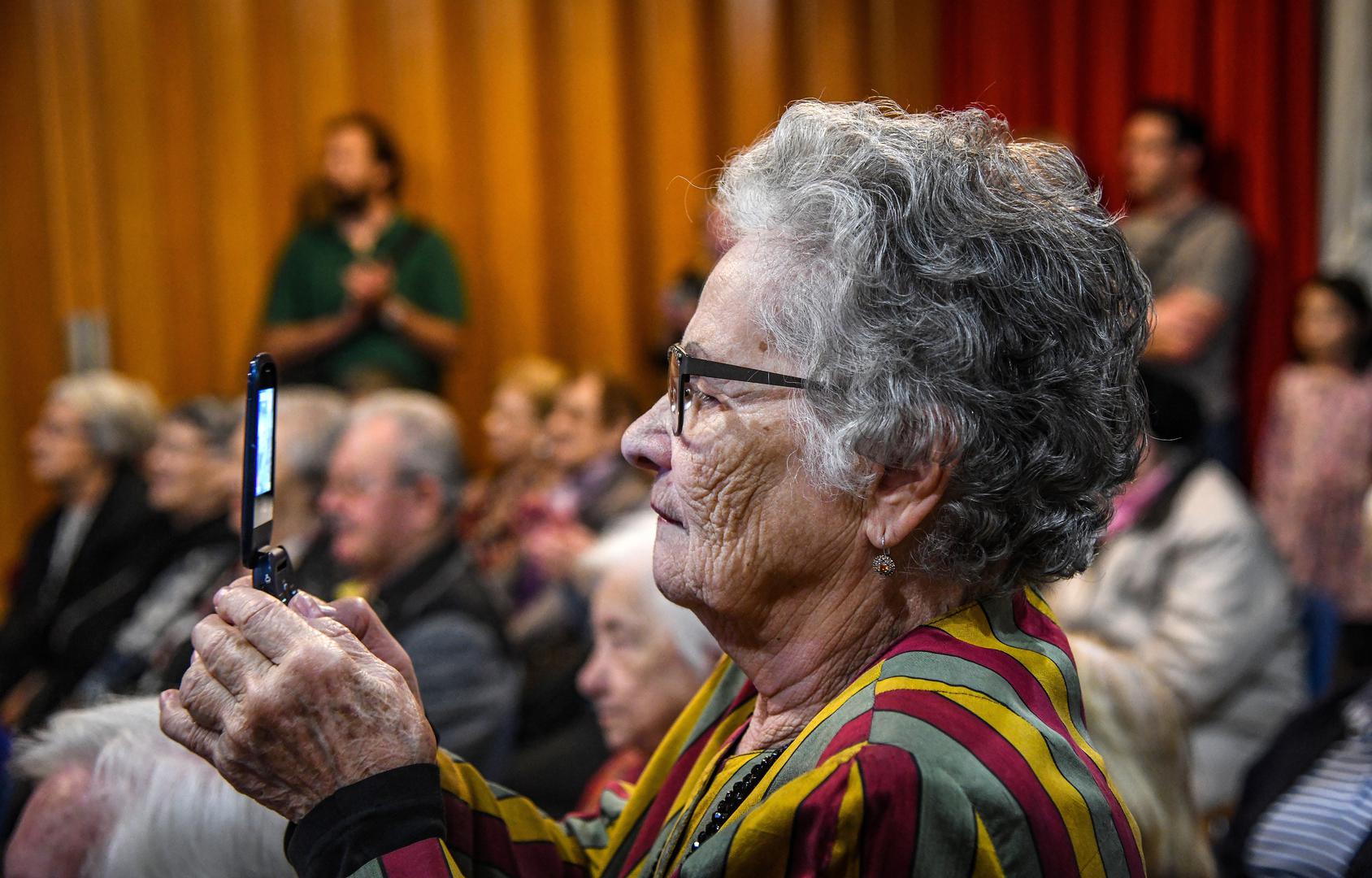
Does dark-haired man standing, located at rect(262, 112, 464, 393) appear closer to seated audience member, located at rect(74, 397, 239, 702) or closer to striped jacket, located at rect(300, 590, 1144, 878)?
seated audience member, located at rect(74, 397, 239, 702)

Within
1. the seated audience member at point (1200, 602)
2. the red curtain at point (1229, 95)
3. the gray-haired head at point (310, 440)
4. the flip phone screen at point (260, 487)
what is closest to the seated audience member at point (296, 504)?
the gray-haired head at point (310, 440)

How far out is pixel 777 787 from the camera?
3.20 feet

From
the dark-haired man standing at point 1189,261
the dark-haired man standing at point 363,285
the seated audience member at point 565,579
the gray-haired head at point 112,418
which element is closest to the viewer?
the seated audience member at point 565,579

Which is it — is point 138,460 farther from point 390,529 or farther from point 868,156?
point 868,156

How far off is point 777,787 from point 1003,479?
302mm

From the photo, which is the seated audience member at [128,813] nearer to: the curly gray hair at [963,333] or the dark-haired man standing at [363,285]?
the curly gray hair at [963,333]

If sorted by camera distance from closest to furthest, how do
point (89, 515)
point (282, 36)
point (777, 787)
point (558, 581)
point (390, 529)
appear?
point (777, 787)
point (390, 529)
point (558, 581)
point (89, 515)
point (282, 36)

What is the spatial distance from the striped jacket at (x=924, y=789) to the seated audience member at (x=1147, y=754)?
0.57 metres

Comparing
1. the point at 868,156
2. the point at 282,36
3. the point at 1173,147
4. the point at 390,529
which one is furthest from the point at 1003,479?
the point at 282,36

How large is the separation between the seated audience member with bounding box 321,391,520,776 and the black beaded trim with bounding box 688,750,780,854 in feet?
4.71

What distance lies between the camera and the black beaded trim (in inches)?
42.1

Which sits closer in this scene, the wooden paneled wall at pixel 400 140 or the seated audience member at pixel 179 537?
the seated audience member at pixel 179 537

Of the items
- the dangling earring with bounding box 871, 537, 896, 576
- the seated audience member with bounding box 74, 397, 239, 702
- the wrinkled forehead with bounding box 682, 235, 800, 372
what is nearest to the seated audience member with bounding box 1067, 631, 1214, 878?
the dangling earring with bounding box 871, 537, 896, 576

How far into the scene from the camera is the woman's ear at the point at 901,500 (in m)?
1.05
